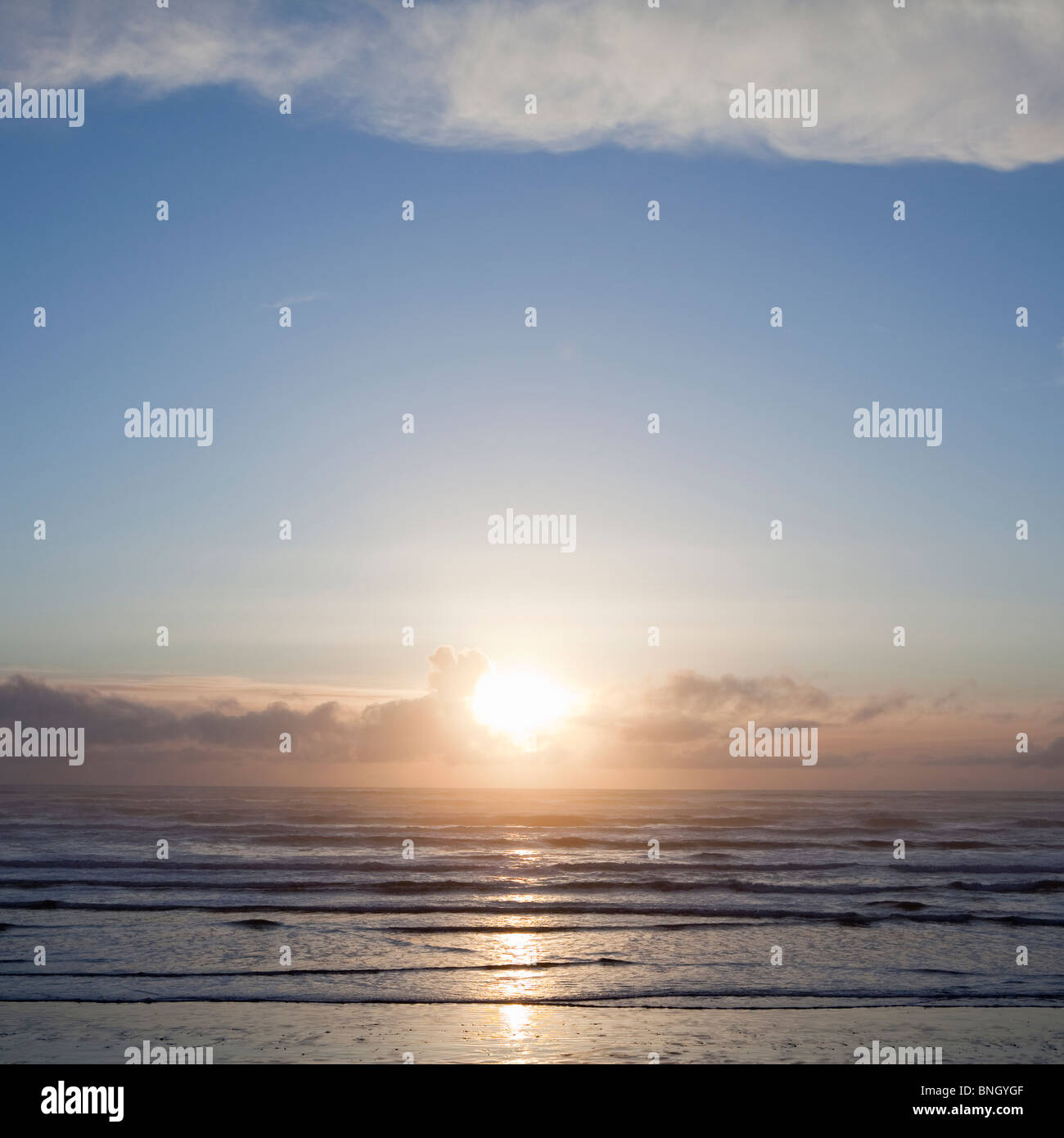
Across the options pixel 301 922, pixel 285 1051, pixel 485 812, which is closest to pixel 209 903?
pixel 301 922

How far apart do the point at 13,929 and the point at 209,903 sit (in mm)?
7003
